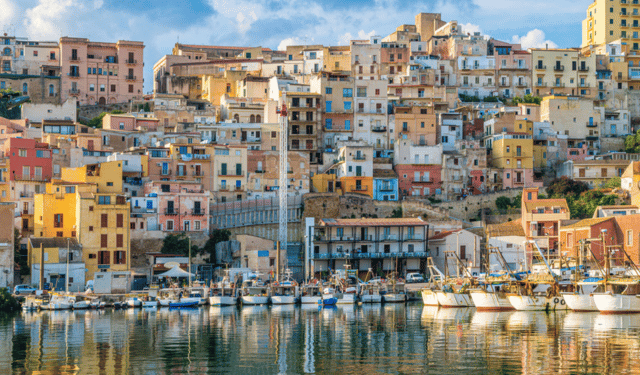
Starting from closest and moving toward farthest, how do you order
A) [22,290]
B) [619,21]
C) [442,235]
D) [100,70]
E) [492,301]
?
[492,301] → [22,290] → [442,235] → [100,70] → [619,21]

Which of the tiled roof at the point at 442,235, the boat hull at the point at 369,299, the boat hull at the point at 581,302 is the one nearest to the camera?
the boat hull at the point at 581,302

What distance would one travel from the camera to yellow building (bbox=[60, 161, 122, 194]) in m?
70.9

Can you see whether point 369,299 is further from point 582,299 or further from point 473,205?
point 473,205

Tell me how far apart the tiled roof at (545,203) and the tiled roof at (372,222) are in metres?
8.47

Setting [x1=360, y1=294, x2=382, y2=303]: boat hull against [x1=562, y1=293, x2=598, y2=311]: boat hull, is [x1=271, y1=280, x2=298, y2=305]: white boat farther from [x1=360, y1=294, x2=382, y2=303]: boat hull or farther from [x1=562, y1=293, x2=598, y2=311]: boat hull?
→ [x1=562, y1=293, x2=598, y2=311]: boat hull

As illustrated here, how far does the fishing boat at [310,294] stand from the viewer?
63594mm

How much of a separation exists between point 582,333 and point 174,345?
18620mm

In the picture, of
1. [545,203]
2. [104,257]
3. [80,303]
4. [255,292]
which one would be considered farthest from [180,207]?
[545,203]

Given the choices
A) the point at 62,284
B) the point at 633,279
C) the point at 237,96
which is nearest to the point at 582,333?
the point at 633,279

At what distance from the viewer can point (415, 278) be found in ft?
236

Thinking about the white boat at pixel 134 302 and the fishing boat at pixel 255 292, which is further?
the fishing boat at pixel 255 292

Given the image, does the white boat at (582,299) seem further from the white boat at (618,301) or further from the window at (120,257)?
the window at (120,257)

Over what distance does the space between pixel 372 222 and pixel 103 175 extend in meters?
21.5

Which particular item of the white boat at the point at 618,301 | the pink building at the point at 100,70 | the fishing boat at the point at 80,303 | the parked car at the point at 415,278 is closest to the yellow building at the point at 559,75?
the parked car at the point at 415,278
